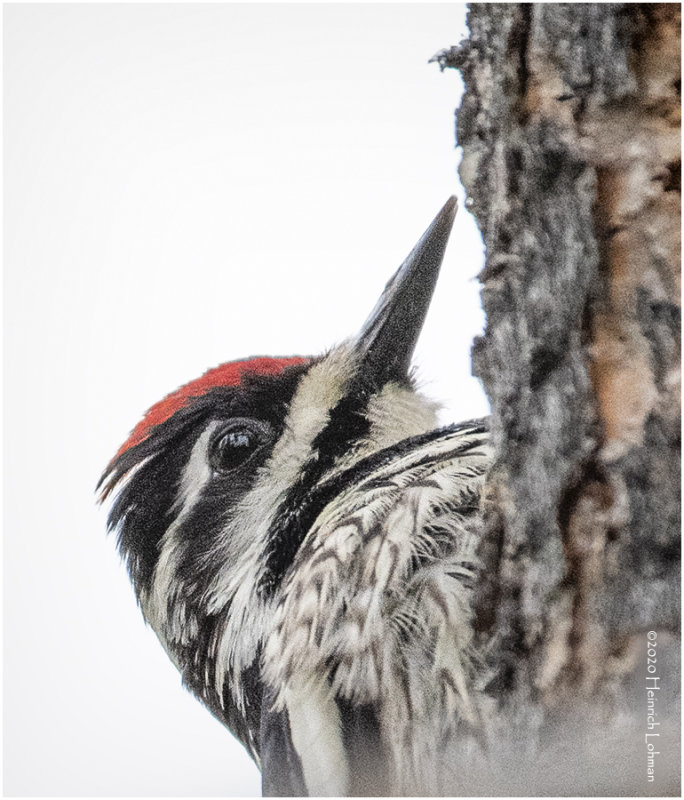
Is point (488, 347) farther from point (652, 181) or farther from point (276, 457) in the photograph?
point (276, 457)

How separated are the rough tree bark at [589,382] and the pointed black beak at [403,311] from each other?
35.2 inches

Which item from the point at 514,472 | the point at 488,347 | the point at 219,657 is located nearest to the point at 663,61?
the point at 488,347

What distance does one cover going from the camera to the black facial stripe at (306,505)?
1.72 meters

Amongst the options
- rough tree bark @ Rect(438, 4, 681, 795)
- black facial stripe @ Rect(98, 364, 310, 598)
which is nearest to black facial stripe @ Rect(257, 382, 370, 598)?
black facial stripe @ Rect(98, 364, 310, 598)

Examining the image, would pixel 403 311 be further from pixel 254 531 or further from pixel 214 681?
pixel 214 681

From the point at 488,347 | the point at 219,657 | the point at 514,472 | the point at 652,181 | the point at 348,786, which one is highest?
the point at 652,181

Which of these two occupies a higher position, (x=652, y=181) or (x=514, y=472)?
(x=652, y=181)

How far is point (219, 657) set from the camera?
1859 millimetres

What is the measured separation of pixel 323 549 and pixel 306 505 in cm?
27

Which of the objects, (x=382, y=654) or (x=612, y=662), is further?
(x=382, y=654)

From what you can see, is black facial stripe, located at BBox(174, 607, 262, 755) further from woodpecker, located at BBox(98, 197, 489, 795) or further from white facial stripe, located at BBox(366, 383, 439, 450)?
white facial stripe, located at BBox(366, 383, 439, 450)

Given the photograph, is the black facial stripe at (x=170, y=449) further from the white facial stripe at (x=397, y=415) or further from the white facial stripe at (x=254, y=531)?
the white facial stripe at (x=397, y=415)

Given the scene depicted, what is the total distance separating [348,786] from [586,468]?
78 centimetres

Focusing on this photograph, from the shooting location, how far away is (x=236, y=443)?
6.15 feet
